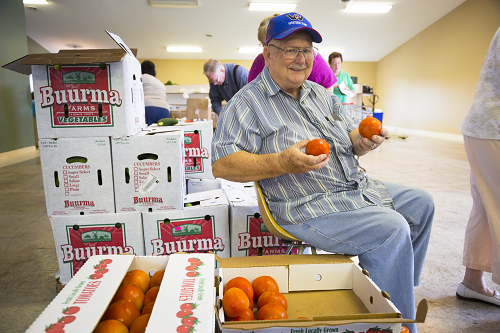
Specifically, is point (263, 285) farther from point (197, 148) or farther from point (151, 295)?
point (197, 148)

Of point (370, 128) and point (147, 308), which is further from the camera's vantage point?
point (370, 128)

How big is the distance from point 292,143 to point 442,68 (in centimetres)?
1149

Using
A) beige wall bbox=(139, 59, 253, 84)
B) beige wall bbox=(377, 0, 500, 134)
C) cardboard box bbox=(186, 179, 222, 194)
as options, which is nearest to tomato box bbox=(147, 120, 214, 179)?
cardboard box bbox=(186, 179, 222, 194)

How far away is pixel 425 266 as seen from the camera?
2.16m

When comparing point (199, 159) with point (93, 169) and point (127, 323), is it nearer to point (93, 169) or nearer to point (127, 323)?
point (93, 169)

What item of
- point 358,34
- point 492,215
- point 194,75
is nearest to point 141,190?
point 492,215

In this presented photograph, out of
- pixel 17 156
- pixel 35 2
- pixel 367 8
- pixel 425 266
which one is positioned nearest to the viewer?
pixel 425 266

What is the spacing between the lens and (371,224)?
3.92 ft

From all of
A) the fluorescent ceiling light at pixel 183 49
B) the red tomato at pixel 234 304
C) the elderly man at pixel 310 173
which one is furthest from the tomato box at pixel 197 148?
the fluorescent ceiling light at pixel 183 49

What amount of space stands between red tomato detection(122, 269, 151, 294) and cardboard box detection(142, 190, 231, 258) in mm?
902

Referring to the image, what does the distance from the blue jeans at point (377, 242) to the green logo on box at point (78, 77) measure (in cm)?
127

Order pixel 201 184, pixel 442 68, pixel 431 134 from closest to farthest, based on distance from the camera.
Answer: pixel 201 184 → pixel 442 68 → pixel 431 134

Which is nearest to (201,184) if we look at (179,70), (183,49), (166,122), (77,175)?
(166,122)

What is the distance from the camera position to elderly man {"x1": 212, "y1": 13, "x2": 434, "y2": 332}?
1.18 m
